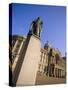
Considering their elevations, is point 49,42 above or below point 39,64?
above

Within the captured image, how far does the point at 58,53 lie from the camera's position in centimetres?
183

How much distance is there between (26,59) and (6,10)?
0.36 metres

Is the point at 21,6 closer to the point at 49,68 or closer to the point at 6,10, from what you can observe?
the point at 6,10

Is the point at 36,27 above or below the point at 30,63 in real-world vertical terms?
above

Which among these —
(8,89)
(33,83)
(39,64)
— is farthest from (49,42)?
(8,89)

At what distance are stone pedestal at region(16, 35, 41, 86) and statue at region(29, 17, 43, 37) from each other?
0.11 ft

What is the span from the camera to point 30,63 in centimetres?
173

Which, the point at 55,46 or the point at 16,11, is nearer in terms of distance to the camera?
the point at 16,11

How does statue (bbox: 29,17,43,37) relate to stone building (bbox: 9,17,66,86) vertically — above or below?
above

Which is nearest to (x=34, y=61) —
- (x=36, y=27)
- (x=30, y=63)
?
(x=30, y=63)

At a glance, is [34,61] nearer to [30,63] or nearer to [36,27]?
[30,63]

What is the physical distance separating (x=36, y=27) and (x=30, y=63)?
0.26 m

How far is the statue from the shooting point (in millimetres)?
1740

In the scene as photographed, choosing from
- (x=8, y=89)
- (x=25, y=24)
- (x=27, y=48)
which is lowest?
(x=8, y=89)
